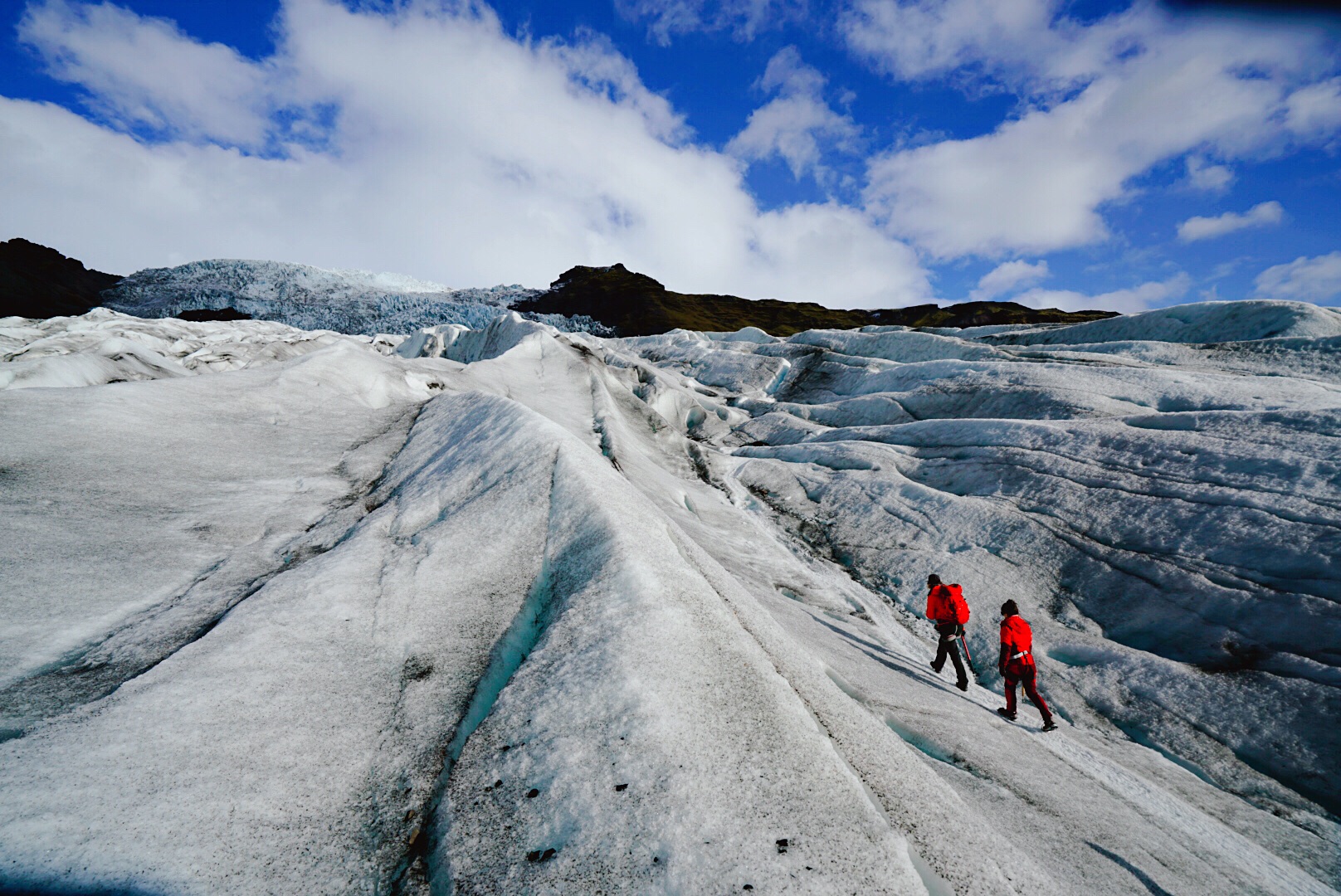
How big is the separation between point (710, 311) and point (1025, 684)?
136592 millimetres

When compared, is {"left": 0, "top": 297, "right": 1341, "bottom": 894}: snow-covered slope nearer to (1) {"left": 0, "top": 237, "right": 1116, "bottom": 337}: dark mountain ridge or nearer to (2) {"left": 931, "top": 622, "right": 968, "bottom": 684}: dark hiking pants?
(2) {"left": 931, "top": 622, "right": 968, "bottom": 684}: dark hiking pants

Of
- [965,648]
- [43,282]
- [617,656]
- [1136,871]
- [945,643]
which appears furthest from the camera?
[43,282]

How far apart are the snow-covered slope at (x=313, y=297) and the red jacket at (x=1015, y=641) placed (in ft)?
368

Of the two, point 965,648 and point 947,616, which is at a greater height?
A: point 947,616

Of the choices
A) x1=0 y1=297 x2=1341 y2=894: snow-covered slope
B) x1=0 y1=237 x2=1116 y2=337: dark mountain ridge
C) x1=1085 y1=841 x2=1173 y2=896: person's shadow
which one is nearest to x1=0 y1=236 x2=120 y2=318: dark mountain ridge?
x1=0 y1=237 x2=1116 y2=337: dark mountain ridge

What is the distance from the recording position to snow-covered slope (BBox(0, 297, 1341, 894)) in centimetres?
421

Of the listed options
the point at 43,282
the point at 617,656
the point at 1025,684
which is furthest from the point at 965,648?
the point at 43,282

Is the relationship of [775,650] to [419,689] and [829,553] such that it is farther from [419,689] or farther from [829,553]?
[829,553]

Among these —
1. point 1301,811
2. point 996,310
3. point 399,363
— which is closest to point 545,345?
point 399,363

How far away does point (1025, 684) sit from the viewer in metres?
9.70

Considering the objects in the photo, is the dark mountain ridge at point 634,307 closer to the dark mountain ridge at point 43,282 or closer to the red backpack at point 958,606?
the dark mountain ridge at point 43,282

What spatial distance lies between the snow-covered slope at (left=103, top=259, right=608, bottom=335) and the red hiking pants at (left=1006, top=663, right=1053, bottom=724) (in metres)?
112

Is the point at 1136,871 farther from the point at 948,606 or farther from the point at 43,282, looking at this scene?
the point at 43,282

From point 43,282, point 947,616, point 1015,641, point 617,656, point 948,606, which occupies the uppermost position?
point 43,282
